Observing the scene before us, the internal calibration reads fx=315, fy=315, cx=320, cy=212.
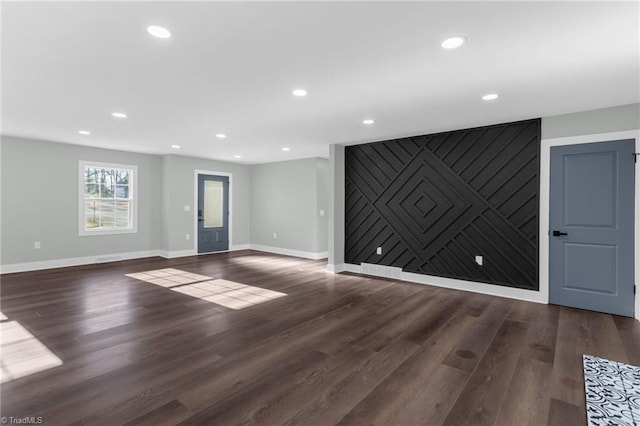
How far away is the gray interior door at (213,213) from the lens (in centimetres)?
821

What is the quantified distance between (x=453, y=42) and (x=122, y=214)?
7.50 m

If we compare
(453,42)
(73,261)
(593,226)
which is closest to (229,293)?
(453,42)

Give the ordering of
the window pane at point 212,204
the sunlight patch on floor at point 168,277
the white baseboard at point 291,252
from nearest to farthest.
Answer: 1. the sunlight patch on floor at point 168,277
2. the white baseboard at point 291,252
3. the window pane at point 212,204

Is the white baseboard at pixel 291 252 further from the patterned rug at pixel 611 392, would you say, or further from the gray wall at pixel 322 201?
the patterned rug at pixel 611 392

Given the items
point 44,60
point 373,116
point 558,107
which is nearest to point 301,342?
point 373,116

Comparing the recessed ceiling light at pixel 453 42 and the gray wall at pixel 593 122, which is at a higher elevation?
the recessed ceiling light at pixel 453 42

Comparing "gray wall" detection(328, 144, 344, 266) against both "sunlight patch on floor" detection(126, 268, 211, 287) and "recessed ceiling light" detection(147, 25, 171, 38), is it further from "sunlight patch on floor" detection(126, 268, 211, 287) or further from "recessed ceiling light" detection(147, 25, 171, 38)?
"recessed ceiling light" detection(147, 25, 171, 38)

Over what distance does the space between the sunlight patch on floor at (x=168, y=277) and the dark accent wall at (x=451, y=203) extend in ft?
9.66

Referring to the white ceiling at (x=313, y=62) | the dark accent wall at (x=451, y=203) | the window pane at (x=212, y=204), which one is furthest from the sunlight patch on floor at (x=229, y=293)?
the window pane at (x=212, y=204)

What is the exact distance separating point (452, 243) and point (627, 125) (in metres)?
2.50

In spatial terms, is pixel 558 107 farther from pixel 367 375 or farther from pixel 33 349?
pixel 33 349

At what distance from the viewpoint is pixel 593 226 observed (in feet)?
12.7

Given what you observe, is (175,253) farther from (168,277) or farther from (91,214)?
(168,277)

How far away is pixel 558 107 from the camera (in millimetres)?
3818
